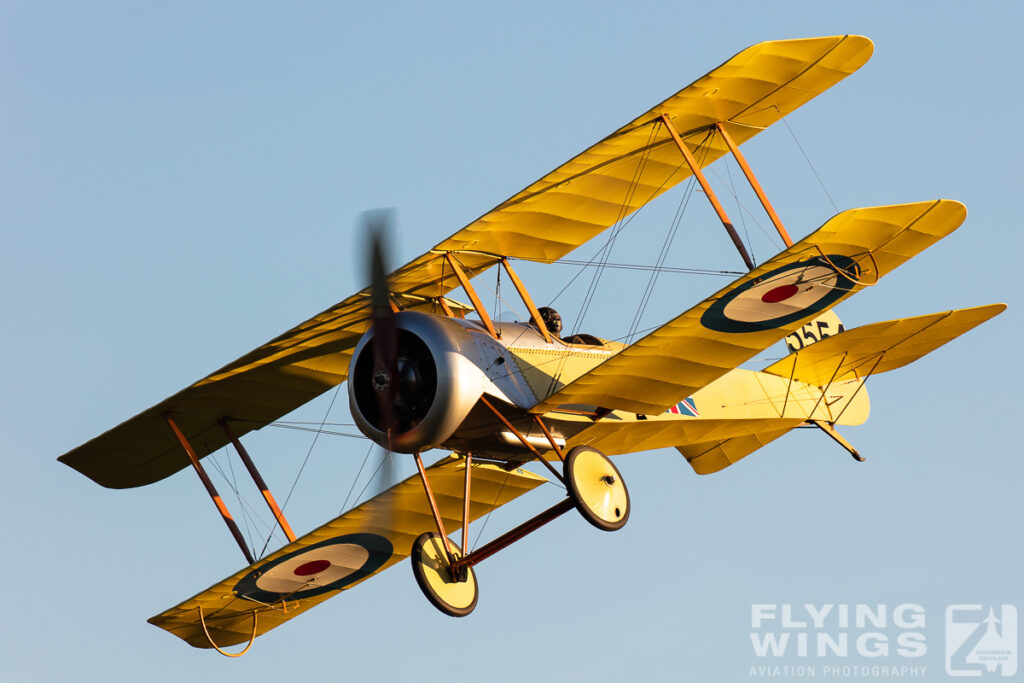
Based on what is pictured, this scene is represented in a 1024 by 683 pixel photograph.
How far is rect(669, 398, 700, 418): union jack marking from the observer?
55.4ft

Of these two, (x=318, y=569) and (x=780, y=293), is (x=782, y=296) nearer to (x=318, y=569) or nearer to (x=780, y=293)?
(x=780, y=293)

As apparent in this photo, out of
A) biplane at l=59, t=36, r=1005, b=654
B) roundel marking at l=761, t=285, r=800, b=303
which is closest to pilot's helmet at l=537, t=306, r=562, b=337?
biplane at l=59, t=36, r=1005, b=654

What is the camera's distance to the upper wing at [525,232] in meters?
15.0

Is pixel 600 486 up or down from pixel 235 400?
down

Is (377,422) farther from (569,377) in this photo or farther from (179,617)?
(179,617)

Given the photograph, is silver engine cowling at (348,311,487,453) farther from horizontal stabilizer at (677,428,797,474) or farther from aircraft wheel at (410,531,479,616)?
horizontal stabilizer at (677,428,797,474)

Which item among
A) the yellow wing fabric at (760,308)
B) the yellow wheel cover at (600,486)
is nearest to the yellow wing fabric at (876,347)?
the yellow wing fabric at (760,308)

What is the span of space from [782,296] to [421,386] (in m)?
3.17

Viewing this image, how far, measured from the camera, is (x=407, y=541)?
1789 cm

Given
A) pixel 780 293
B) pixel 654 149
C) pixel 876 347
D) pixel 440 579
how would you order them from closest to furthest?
pixel 780 293
pixel 440 579
pixel 654 149
pixel 876 347

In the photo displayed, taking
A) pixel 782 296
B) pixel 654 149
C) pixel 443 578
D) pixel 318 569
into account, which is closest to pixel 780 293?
pixel 782 296

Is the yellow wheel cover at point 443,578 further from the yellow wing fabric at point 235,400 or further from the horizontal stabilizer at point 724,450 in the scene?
the horizontal stabilizer at point 724,450

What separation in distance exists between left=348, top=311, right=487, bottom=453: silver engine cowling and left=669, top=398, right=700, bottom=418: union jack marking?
2.79 metres

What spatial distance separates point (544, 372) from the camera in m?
15.5
